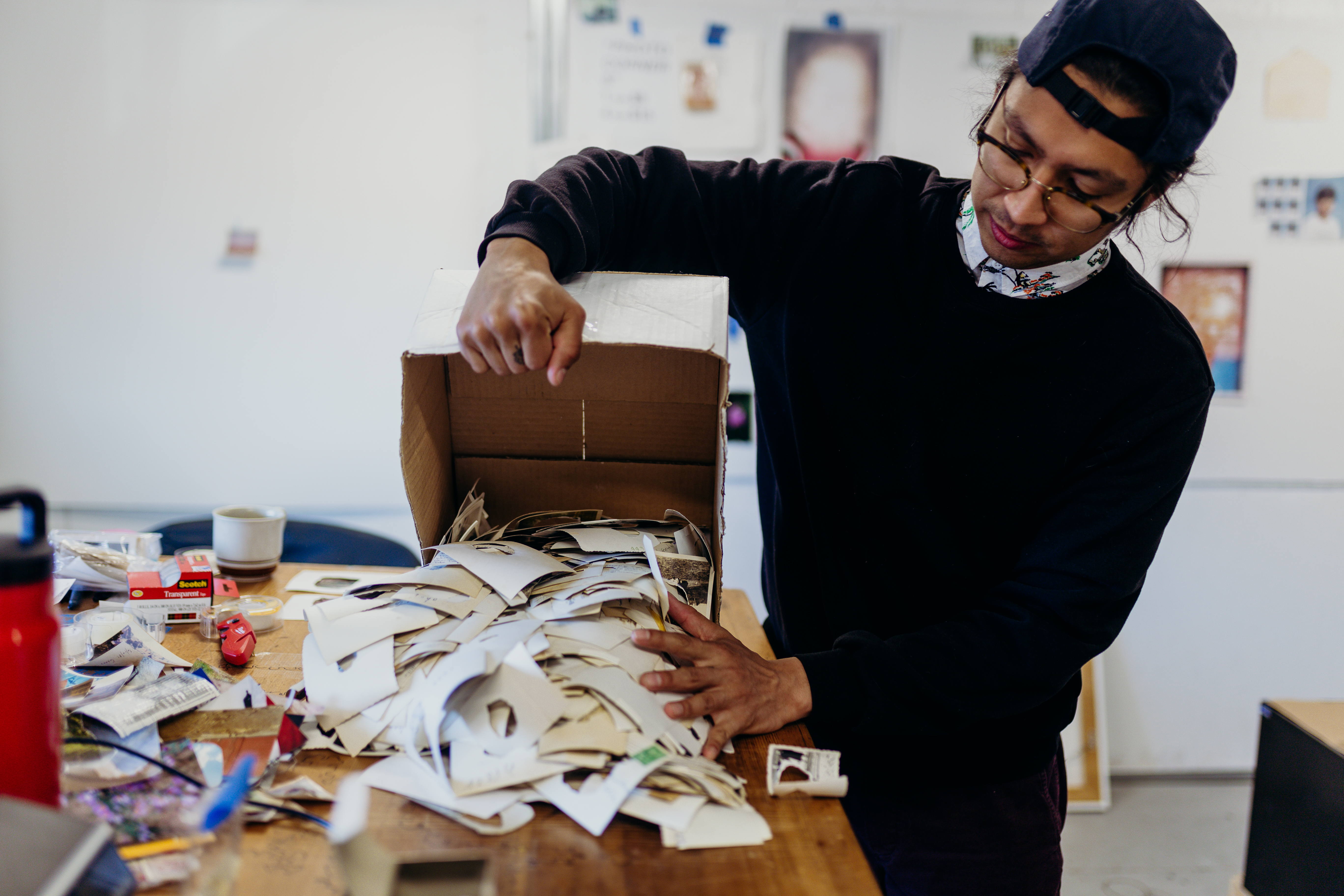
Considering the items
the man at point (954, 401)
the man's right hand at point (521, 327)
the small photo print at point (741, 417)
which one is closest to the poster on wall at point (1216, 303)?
the small photo print at point (741, 417)

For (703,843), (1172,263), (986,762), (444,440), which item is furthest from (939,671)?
(1172,263)

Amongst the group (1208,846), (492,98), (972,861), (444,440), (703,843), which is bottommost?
(1208,846)

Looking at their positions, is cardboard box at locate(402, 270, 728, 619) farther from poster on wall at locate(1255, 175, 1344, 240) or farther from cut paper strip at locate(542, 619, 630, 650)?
poster on wall at locate(1255, 175, 1344, 240)

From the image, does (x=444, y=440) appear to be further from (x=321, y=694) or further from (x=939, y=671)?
(x=939, y=671)

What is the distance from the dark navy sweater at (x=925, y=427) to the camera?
859mm

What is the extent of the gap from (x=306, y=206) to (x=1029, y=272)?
66.9 inches

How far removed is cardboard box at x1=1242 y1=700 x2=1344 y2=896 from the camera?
1.41 metres

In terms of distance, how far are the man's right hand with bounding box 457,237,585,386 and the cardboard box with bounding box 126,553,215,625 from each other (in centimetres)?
46

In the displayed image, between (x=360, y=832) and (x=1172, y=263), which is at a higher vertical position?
(x=1172, y=263)

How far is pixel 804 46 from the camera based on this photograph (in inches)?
81.0

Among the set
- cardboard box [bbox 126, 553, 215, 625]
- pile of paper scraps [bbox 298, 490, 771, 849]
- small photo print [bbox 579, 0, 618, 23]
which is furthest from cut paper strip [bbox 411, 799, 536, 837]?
small photo print [bbox 579, 0, 618, 23]

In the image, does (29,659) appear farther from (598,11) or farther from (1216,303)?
(1216,303)

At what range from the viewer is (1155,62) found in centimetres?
76

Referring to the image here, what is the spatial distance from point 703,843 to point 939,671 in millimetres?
334
